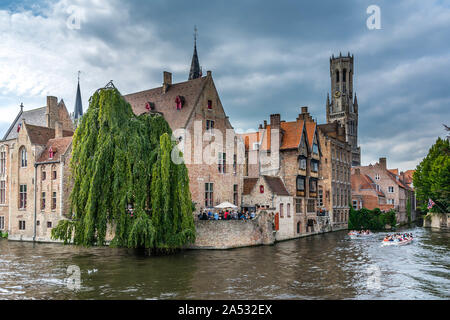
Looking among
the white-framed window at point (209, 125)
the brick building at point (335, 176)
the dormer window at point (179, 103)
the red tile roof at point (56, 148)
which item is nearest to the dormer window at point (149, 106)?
the dormer window at point (179, 103)

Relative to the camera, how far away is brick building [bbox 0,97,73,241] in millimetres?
35281

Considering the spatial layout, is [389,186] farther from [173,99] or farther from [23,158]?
[23,158]

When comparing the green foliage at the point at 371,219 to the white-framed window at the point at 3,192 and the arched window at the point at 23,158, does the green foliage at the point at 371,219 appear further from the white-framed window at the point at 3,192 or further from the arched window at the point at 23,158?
the white-framed window at the point at 3,192

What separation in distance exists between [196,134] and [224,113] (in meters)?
4.55

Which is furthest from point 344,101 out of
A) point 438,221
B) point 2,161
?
point 2,161

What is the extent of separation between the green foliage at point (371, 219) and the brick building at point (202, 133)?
73.4 feet

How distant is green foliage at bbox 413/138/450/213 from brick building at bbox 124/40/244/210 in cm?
2573

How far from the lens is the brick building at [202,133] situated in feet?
111

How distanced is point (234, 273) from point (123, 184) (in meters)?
8.34

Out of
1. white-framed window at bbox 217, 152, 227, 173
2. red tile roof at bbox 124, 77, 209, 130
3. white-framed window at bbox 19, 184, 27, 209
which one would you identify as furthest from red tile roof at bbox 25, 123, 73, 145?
white-framed window at bbox 217, 152, 227, 173

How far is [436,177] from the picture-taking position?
49.7 meters

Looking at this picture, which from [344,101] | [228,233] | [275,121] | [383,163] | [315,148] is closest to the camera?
[228,233]

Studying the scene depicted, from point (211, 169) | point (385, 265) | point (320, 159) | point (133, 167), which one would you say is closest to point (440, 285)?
point (385, 265)
